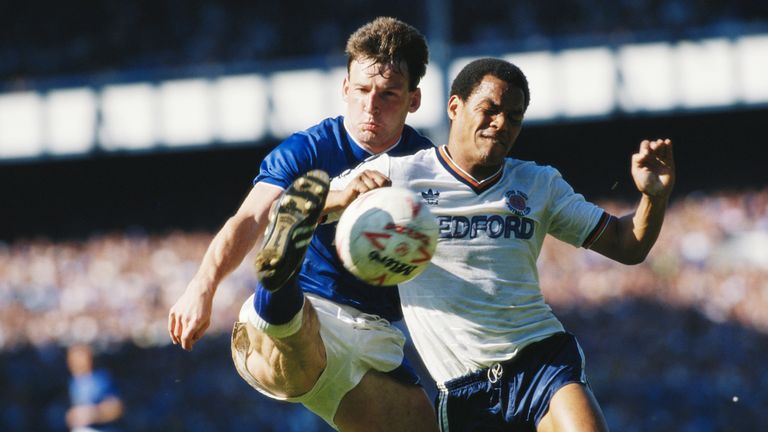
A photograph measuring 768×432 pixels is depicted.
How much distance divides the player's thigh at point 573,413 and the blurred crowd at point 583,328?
1087cm

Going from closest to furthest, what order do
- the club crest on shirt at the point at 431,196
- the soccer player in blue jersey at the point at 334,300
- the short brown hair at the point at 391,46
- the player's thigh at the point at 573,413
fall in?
the player's thigh at the point at 573,413, the soccer player in blue jersey at the point at 334,300, the club crest on shirt at the point at 431,196, the short brown hair at the point at 391,46

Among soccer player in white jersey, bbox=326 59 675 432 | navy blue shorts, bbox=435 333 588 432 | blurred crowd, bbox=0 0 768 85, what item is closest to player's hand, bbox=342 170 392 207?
soccer player in white jersey, bbox=326 59 675 432

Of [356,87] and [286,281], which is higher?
[356,87]

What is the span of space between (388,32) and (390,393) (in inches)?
58.6

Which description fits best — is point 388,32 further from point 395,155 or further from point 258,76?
point 258,76

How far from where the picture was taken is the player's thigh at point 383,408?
15.2ft

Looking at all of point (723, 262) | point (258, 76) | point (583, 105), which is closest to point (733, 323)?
point (723, 262)

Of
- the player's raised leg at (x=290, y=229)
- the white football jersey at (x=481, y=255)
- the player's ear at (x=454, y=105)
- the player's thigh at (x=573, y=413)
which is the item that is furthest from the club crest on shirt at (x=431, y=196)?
the player's thigh at (x=573, y=413)

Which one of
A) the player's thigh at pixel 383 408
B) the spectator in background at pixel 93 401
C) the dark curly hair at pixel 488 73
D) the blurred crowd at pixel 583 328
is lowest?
the blurred crowd at pixel 583 328

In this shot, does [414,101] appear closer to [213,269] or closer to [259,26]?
[213,269]

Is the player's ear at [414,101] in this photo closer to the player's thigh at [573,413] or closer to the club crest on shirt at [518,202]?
the club crest on shirt at [518,202]

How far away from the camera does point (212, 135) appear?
22766mm

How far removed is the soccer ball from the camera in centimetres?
402

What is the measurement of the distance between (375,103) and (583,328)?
44.0 feet
